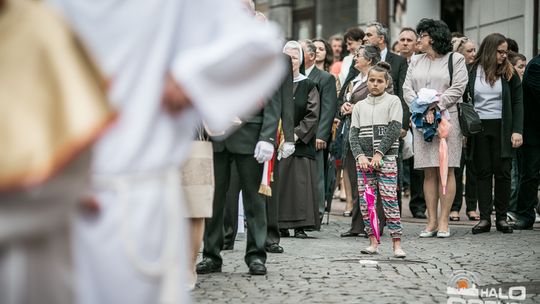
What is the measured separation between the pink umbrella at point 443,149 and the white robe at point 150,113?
9.29 meters

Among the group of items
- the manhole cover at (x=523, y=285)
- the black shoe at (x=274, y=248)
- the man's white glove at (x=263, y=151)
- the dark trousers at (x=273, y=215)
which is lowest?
the black shoe at (x=274, y=248)

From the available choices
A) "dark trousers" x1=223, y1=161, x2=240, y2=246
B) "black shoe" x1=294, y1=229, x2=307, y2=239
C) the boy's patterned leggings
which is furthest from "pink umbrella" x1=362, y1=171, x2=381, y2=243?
"black shoe" x1=294, y1=229, x2=307, y2=239

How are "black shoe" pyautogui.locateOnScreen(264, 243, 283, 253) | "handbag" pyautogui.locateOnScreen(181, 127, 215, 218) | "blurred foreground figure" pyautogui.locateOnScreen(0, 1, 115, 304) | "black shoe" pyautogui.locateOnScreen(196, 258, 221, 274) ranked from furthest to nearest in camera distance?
1. "black shoe" pyautogui.locateOnScreen(264, 243, 283, 253)
2. "black shoe" pyautogui.locateOnScreen(196, 258, 221, 274)
3. "handbag" pyautogui.locateOnScreen(181, 127, 215, 218)
4. "blurred foreground figure" pyautogui.locateOnScreen(0, 1, 115, 304)

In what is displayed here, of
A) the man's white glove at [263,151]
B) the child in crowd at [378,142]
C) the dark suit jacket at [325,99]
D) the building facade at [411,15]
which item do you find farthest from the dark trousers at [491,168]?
the building facade at [411,15]

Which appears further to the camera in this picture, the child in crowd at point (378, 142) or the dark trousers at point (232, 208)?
the child in crowd at point (378, 142)

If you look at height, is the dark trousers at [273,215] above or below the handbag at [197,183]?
below

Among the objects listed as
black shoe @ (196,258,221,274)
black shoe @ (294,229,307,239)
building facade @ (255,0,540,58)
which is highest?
building facade @ (255,0,540,58)

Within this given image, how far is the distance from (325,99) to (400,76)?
2.93ft

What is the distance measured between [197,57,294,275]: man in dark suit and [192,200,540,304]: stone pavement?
18 cm

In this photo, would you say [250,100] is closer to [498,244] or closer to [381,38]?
[498,244]

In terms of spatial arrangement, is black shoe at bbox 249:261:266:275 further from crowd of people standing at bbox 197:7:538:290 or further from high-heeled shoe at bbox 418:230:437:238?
high-heeled shoe at bbox 418:230:437:238

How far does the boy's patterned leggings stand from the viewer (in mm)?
10414

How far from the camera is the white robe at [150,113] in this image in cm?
273

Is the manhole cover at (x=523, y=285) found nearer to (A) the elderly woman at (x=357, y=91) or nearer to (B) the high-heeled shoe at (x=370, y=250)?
(B) the high-heeled shoe at (x=370, y=250)
